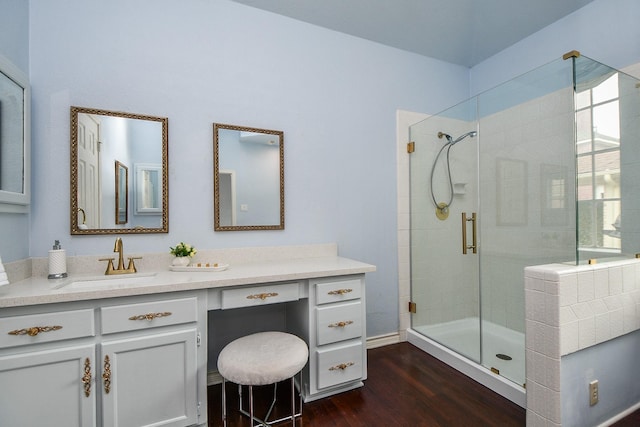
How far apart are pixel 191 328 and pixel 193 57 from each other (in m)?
1.78

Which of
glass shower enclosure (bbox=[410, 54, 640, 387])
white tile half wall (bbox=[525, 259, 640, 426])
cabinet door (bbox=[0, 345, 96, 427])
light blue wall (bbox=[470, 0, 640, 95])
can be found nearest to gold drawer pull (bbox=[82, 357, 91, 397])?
cabinet door (bbox=[0, 345, 96, 427])

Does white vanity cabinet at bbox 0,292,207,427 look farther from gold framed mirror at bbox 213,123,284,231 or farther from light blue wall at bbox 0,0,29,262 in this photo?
gold framed mirror at bbox 213,123,284,231

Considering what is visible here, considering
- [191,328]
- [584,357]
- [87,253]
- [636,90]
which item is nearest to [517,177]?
[636,90]

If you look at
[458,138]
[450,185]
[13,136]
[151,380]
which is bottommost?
[151,380]

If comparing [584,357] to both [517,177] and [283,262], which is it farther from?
[283,262]

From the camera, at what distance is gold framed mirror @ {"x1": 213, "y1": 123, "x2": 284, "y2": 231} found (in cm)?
210

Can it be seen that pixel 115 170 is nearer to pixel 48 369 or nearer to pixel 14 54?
pixel 14 54

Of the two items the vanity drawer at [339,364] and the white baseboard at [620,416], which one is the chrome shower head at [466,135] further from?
the white baseboard at [620,416]

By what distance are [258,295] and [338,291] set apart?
506 mm

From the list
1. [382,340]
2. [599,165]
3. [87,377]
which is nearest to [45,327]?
[87,377]

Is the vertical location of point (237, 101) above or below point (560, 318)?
above

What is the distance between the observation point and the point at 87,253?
70.8 inches

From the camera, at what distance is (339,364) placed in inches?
73.9

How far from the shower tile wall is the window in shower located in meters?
0.17
